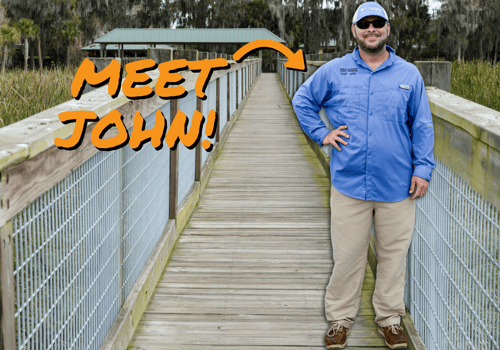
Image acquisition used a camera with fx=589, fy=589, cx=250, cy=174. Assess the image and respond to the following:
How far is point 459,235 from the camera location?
2410mm

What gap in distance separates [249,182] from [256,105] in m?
10.3

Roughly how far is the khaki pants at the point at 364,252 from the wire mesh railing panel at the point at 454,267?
0.12m

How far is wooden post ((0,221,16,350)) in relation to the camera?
61.9 inches

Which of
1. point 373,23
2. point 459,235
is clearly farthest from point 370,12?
point 459,235

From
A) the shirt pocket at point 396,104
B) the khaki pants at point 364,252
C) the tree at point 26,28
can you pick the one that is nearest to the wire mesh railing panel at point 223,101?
the khaki pants at point 364,252

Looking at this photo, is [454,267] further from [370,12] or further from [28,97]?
[28,97]

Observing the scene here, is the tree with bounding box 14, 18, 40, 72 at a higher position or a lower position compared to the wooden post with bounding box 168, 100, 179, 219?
higher

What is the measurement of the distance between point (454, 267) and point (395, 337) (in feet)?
2.70

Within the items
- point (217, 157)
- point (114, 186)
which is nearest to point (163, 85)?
point (114, 186)

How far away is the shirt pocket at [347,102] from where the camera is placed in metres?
2.97

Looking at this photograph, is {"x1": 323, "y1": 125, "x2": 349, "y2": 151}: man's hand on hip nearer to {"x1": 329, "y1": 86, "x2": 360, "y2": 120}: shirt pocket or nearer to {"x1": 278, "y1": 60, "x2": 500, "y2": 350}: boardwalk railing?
{"x1": 329, "y1": 86, "x2": 360, "y2": 120}: shirt pocket

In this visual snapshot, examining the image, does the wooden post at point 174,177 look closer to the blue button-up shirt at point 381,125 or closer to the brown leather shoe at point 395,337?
the blue button-up shirt at point 381,125

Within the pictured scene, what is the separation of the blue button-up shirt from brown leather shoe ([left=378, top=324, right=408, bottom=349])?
73 cm

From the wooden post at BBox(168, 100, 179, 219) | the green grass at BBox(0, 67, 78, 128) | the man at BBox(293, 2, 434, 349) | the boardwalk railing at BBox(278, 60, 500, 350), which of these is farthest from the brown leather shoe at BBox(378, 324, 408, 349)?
the green grass at BBox(0, 67, 78, 128)
